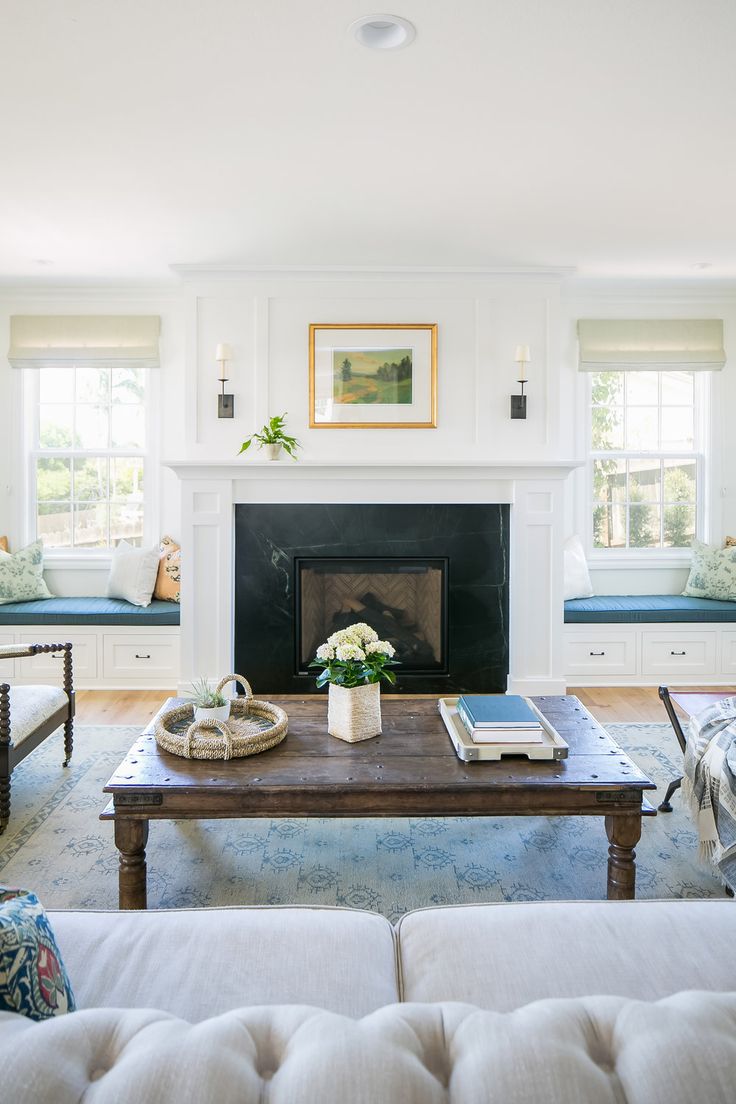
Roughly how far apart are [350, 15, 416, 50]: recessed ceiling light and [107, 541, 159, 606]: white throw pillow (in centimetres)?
326

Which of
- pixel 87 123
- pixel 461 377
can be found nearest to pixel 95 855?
pixel 87 123

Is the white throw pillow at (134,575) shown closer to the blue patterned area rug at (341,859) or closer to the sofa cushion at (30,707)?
the sofa cushion at (30,707)

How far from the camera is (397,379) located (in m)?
4.22

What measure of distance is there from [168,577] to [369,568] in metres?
1.32

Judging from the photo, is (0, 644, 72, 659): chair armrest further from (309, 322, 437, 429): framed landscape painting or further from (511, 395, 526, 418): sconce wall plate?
(511, 395, 526, 418): sconce wall plate

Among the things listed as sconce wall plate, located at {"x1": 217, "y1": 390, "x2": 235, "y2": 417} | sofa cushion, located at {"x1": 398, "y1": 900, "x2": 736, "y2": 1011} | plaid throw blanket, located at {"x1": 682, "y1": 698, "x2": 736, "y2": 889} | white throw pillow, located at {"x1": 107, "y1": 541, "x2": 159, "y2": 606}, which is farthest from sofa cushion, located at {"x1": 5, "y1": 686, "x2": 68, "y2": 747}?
plaid throw blanket, located at {"x1": 682, "y1": 698, "x2": 736, "y2": 889}

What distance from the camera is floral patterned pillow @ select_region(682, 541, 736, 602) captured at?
466cm

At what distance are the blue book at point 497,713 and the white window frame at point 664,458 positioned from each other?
2.85 metres

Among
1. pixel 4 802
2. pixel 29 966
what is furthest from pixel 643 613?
pixel 29 966

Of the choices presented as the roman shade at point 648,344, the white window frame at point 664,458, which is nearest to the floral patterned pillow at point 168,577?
the white window frame at point 664,458

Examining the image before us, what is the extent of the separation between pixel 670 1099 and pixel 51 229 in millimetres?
→ 4086

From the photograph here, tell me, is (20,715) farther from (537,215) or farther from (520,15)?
(537,215)

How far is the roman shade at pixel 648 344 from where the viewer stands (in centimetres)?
476

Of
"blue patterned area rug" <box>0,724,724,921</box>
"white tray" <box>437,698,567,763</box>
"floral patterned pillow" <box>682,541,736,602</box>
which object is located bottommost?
"blue patterned area rug" <box>0,724,724,921</box>
